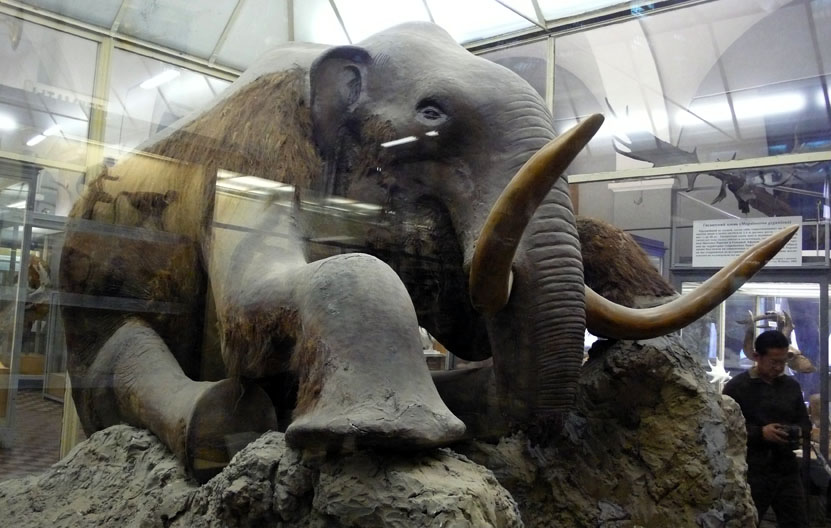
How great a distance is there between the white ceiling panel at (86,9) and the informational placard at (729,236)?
1.22 m

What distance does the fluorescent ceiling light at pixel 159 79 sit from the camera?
127cm

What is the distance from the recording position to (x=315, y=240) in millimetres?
1293

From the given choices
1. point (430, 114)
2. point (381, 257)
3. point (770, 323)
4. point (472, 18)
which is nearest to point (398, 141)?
point (430, 114)

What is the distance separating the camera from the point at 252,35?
4.72 feet

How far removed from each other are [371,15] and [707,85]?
2.79 feet

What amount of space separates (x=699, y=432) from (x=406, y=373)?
41.1 inches

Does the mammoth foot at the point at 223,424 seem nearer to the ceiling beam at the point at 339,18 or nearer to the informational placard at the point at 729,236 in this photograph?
the ceiling beam at the point at 339,18

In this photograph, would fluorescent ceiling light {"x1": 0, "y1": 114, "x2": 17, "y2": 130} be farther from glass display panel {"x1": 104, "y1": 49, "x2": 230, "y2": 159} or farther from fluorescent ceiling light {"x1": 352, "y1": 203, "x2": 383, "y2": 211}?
fluorescent ceiling light {"x1": 352, "y1": 203, "x2": 383, "y2": 211}

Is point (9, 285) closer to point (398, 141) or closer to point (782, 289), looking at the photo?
point (398, 141)

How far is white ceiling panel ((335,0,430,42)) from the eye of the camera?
153cm

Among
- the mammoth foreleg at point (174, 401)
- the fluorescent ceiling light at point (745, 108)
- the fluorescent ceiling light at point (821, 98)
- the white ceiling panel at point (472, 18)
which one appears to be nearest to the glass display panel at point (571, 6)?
the white ceiling panel at point (472, 18)

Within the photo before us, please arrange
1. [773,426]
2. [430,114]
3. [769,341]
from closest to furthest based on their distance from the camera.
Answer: [430,114], [769,341], [773,426]

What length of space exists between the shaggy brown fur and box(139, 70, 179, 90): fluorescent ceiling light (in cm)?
98

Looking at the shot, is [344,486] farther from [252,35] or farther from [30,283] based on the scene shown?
[252,35]
